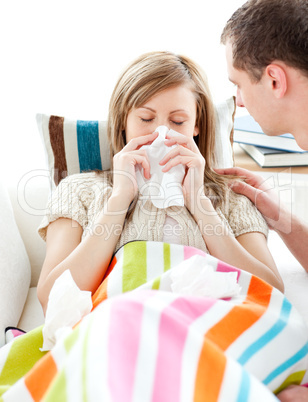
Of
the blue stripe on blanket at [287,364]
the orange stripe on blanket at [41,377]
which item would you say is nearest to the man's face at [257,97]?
the blue stripe on blanket at [287,364]

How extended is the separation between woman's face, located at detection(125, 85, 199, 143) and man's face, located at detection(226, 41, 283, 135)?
195mm

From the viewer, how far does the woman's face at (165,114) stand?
1.41m

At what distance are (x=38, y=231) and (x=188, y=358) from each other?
802 millimetres

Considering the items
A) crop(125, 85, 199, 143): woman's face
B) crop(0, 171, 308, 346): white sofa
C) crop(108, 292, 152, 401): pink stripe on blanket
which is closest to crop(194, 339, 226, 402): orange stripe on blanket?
crop(108, 292, 152, 401): pink stripe on blanket

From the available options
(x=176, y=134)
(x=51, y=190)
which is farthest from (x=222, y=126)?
(x=51, y=190)

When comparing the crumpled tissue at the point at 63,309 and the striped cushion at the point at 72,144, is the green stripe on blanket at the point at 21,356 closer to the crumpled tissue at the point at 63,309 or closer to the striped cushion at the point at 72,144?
the crumpled tissue at the point at 63,309

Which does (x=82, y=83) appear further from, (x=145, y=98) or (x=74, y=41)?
(x=145, y=98)

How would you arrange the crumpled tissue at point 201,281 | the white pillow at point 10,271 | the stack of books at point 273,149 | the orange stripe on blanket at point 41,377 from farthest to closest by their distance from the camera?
the stack of books at point 273,149, the white pillow at point 10,271, the crumpled tissue at point 201,281, the orange stripe on blanket at point 41,377

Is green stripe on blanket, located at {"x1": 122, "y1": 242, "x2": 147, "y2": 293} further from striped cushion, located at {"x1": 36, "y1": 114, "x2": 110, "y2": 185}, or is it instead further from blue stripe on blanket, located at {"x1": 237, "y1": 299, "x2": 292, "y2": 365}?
striped cushion, located at {"x1": 36, "y1": 114, "x2": 110, "y2": 185}

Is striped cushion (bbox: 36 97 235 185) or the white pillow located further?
striped cushion (bbox: 36 97 235 185)

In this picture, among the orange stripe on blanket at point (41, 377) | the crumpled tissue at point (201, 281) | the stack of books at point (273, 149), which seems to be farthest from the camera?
the stack of books at point (273, 149)

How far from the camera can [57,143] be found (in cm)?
161

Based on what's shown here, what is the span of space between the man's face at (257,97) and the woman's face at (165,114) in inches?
7.7

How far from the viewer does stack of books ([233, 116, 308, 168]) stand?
1.89m
